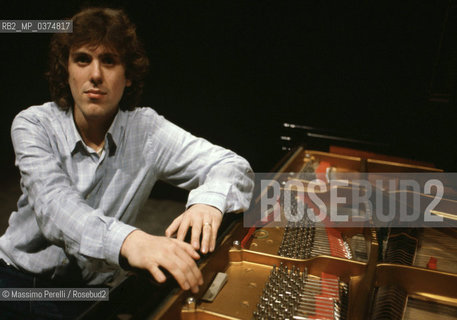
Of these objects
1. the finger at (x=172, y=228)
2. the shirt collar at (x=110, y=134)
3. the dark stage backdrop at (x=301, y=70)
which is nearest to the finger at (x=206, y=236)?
the finger at (x=172, y=228)

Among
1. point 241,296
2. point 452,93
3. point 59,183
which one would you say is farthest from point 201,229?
point 452,93

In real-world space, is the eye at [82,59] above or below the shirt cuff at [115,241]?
above

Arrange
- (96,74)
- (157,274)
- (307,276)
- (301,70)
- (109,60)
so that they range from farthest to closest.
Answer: (301,70) < (109,60) < (96,74) < (307,276) < (157,274)

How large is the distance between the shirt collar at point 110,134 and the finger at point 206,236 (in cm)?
83

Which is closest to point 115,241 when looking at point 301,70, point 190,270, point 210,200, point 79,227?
point 79,227

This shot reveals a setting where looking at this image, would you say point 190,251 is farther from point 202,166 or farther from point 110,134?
point 110,134

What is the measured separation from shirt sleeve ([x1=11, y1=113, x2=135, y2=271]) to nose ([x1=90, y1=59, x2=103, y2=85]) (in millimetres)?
335

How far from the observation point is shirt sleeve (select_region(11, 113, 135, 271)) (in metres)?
1.27

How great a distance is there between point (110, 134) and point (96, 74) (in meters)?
0.32

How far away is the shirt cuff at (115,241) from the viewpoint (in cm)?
124

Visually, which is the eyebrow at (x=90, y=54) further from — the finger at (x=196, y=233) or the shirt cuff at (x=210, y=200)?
the finger at (x=196, y=233)

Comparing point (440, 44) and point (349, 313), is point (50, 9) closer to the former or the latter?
point (349, 313)

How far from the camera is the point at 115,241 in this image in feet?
4.08

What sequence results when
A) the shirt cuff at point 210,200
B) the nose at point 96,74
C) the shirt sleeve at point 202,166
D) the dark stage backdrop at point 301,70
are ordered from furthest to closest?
1. the dark stage backdrop at point 301,70
2. the nose at point 96,74
3. the shirt sleeve at point 202,166
4. the shirt cuff at point 210,200
